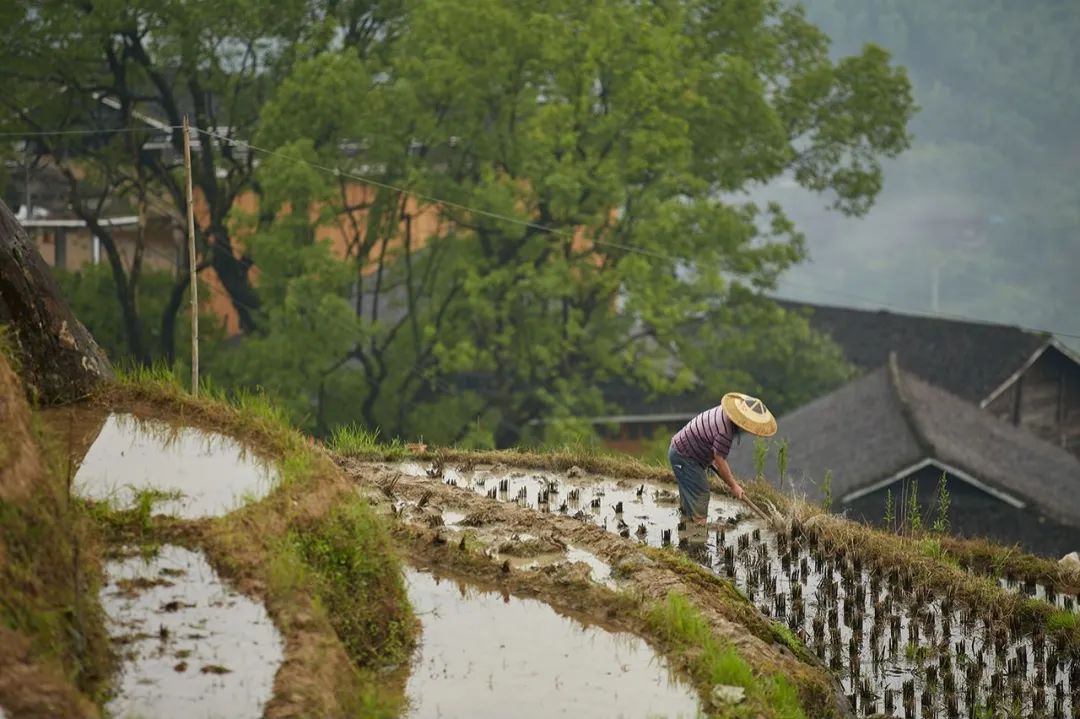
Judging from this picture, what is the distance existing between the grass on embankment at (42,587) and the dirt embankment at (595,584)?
2808mm

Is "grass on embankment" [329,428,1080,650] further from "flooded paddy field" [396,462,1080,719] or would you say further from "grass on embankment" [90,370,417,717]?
"grass on embankment" [90,370,417,717]

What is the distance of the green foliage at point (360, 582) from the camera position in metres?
8.18

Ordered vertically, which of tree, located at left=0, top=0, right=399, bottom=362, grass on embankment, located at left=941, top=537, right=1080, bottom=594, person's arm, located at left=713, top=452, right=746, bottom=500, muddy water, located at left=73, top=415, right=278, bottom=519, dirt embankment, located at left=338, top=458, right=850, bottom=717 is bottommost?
grass on embankment, located at left=941, top=537, right=1080, bottom=594

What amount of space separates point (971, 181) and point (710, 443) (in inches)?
4968

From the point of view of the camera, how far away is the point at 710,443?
38.6 ft

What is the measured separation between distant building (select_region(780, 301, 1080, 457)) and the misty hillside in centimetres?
6388

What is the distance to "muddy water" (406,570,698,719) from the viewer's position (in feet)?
26.2

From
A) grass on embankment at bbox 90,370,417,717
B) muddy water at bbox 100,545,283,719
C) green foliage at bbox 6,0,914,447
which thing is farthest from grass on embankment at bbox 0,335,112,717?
green foliage at bbox 6,0,914,447

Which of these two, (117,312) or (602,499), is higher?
(117,312)

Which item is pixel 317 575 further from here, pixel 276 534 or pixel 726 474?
pixel 726 474

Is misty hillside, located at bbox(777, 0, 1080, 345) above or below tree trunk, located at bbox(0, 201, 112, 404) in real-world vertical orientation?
above

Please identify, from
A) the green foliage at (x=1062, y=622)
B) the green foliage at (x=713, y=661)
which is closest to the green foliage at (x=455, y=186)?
the green foliage at (x=1062, y=622)

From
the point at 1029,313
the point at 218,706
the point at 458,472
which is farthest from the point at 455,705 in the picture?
the point at 1029,313

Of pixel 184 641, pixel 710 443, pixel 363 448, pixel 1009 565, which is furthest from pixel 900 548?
pixel 184 641
